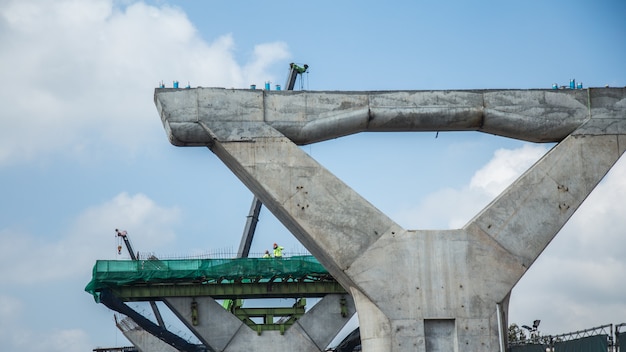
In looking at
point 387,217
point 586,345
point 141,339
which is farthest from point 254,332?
point 586,345

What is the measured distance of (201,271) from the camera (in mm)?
57031

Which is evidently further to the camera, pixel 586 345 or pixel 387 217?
pixel 586 345

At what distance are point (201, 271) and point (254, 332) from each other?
5.89 m

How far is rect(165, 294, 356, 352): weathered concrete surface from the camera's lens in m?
59.5

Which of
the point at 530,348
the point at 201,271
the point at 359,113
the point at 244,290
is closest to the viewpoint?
the point at 359,113

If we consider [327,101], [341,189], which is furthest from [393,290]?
[327,101]

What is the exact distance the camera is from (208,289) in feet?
193

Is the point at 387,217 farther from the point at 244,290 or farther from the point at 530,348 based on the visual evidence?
the point at 244,290

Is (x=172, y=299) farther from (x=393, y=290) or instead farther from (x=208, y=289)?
(x=393, y=290)

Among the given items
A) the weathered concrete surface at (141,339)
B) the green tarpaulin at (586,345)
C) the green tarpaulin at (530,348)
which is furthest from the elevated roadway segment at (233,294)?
the green tarpaulin at (586,345)

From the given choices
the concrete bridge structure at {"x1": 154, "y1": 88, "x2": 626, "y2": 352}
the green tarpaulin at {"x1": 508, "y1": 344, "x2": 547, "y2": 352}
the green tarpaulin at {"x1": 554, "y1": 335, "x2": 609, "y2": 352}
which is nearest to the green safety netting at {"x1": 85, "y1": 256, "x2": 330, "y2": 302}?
the green tarpaulin at {"x1": 508, "y1": 344, "x2": 547, "y2": 352}

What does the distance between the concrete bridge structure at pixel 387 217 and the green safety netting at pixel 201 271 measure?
68.7 ft

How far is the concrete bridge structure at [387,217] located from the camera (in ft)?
112

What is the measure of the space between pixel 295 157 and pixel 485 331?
7.66 meters
